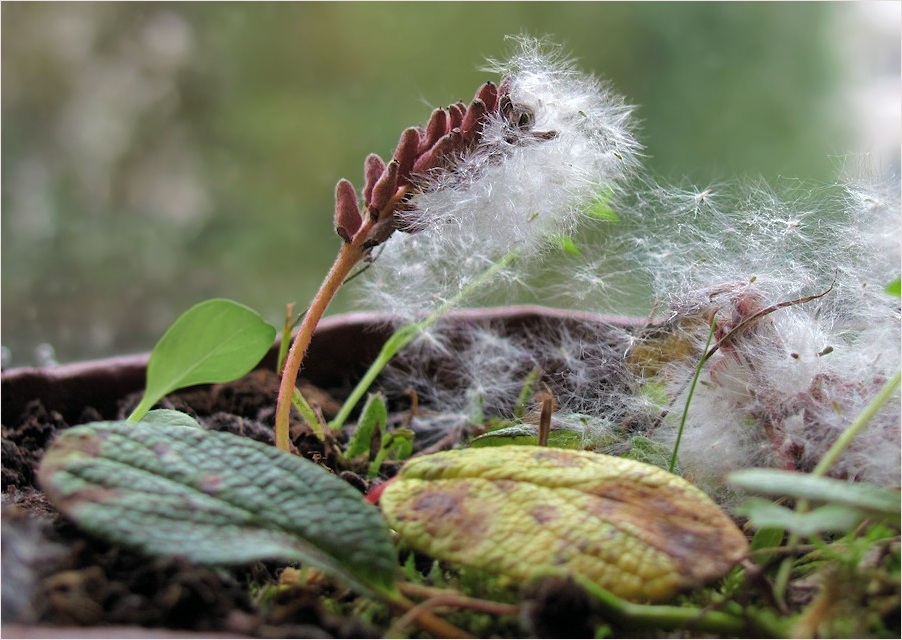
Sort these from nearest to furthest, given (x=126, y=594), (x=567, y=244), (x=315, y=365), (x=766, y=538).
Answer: (x=126, y=594), (x=766, y=538), (x=567, y=244), (x=315, y=365)

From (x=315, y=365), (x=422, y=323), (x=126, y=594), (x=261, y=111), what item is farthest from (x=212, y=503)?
(x=261, y=111)

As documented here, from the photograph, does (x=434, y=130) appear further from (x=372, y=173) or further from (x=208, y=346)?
(x=208, y=346)

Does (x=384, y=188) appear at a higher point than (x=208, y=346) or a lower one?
higher

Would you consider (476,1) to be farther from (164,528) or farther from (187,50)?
(164,528)

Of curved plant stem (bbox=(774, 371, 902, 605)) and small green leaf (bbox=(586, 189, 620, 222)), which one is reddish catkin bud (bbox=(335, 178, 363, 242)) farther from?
curved plant stem (bbox=(774, 371, 902, 605))

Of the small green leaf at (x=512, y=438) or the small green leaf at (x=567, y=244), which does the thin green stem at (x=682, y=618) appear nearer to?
the small green leaf at (x=512, y=438)
